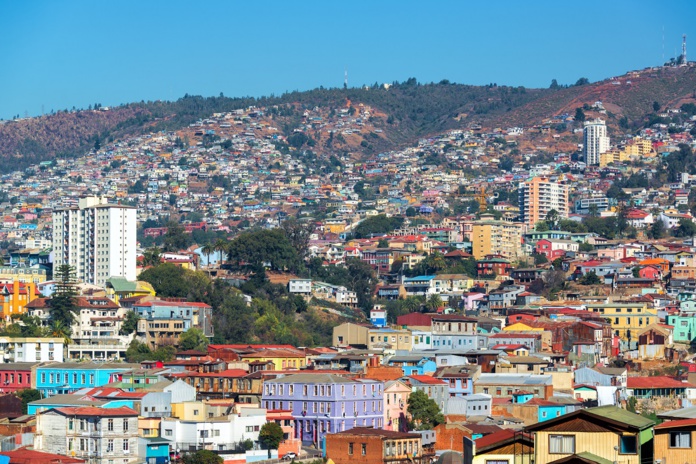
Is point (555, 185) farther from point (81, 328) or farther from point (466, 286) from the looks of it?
point (81, 328)

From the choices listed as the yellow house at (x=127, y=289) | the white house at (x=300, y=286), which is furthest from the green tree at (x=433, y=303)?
the yellow house at (x=127, y=289)

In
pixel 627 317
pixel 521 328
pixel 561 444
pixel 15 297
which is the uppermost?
pixel 561 444

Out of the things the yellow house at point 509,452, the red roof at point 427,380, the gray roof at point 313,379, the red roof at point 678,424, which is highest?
the red roof at point 678,424

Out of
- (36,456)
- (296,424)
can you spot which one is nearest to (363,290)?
(296,424)

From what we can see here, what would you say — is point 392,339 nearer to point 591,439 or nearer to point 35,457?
point 35,457

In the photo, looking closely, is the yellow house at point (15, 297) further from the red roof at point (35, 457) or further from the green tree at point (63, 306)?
the red roof at point (35, 457)

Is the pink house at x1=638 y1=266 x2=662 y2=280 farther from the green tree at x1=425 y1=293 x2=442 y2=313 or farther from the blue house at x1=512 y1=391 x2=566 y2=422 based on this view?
the blue house at x1=512 y1=391 x2=566 y2=422

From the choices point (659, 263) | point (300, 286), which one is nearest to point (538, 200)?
point (659, 263)
